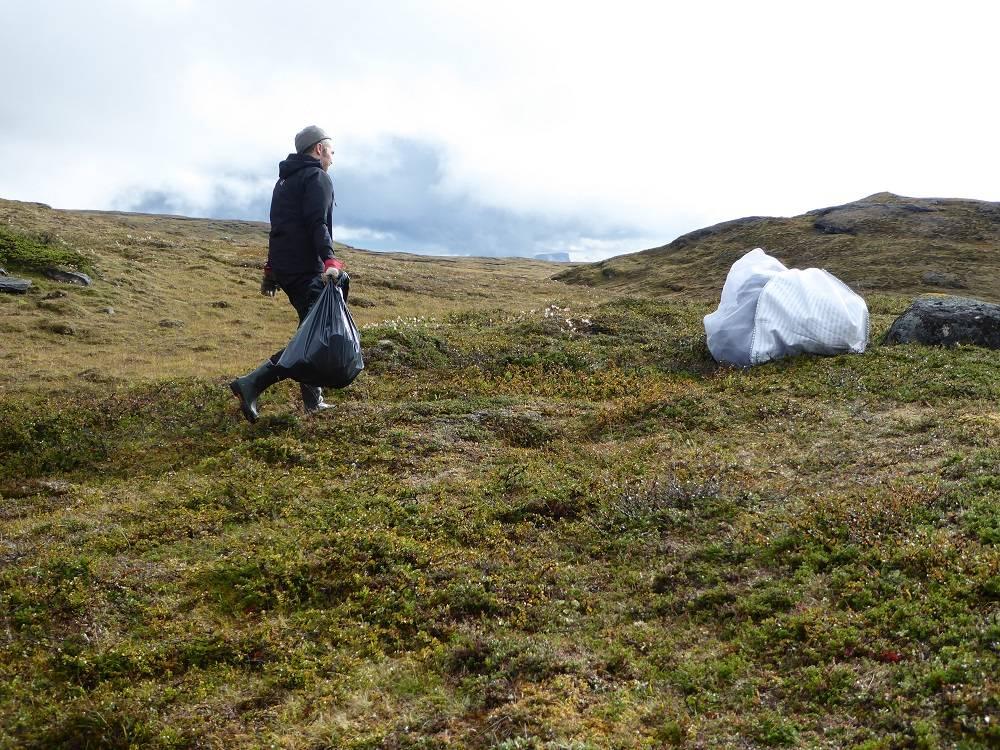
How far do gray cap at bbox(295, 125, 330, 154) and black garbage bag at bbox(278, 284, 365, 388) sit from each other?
2.31m

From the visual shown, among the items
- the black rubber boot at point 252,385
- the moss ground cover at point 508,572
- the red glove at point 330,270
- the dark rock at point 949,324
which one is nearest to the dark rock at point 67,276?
the moss ground cover at point 508,572

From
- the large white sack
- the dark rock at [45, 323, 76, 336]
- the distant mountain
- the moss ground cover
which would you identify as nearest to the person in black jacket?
the moss ground cover

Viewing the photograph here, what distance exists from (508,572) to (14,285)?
28.3 m

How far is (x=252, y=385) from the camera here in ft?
39.9

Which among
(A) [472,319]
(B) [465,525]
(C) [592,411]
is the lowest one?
(B) [465,525]

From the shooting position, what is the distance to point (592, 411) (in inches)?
563

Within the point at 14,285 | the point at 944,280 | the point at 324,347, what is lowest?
the point at 324,347

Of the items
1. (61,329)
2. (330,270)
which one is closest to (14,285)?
(61,329)

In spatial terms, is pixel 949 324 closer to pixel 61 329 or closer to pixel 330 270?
pixel 330 270

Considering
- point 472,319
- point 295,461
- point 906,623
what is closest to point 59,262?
point 472,319

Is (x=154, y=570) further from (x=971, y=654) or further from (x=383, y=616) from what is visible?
(x=971, y=654)

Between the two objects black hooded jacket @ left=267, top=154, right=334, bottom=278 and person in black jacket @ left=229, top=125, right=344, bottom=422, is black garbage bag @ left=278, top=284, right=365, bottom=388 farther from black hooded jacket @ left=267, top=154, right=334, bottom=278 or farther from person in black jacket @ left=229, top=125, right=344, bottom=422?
black hooded jacket @ left=267, top=154, right=334, bottom=278

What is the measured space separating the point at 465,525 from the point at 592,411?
5.67m

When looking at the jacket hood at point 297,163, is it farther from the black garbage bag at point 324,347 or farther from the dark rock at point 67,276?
the dark rock at point 67,276
